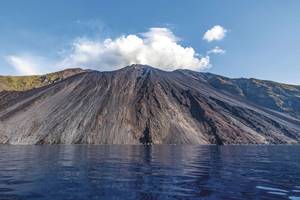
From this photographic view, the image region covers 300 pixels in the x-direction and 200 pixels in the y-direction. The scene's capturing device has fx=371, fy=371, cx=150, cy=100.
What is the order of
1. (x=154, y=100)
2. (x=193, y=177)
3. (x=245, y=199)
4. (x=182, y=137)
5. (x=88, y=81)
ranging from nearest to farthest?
(x=245, y=199), (x=193, y=177), (x=182, y=137), (x=154, y=100), (x=88, y=81)

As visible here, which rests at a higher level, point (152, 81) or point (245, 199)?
point (152, 81)

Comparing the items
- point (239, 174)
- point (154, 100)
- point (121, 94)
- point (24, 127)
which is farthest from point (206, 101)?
point (239, 174)

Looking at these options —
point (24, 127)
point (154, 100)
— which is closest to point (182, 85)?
point (154, 100)

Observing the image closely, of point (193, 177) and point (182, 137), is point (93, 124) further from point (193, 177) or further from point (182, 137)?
point (193, 177)

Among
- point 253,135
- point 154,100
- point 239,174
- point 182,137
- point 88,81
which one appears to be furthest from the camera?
point 88,81

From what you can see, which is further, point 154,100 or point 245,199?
point 154,100

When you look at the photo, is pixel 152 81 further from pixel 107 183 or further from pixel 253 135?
pixel 107 183
